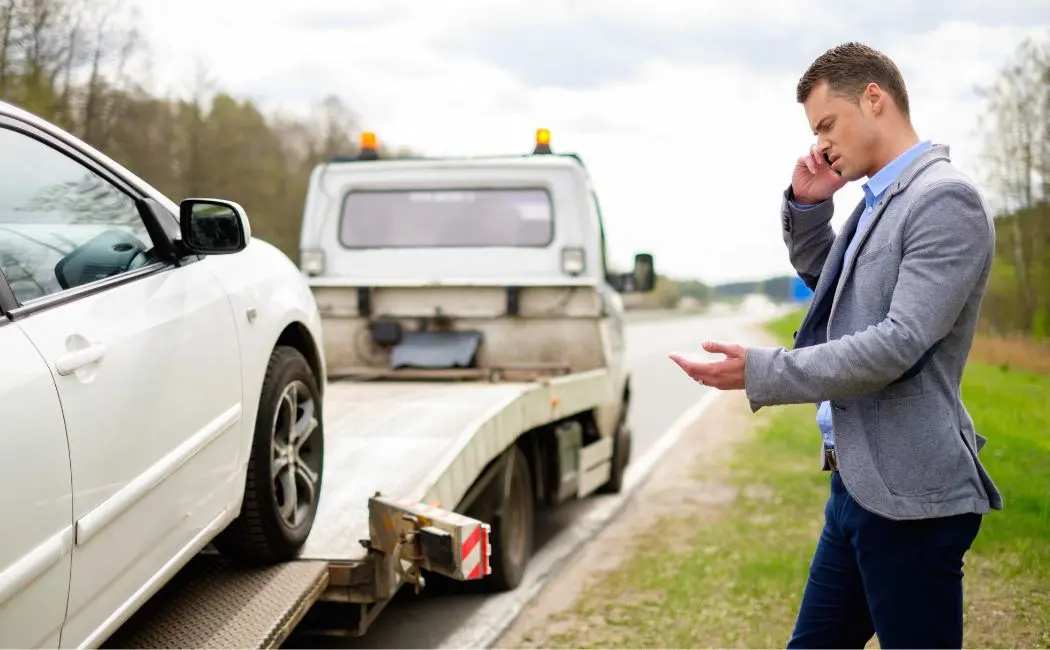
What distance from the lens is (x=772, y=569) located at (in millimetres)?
6109

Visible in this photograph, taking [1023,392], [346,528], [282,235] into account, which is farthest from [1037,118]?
[282,235]

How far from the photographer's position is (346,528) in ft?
14.0

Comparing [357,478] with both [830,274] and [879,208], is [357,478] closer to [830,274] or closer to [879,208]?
[830,274]

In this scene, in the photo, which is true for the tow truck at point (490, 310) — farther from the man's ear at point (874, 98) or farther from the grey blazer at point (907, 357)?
the man's ear at point (874, 98)

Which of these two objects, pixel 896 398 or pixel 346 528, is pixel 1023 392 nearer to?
pixel 346 528

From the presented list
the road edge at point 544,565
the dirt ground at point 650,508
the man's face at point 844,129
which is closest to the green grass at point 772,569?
the dirt ground at point 650,508

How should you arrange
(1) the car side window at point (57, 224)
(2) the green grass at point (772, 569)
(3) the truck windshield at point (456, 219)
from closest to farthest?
1. (1) the car side window at point (57, 224)
2. (2) the green grass at point (772, 569)
3. (3) the truck windshield at point (456, 219)

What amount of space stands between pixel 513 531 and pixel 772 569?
1461mm

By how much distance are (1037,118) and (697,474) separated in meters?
7.48

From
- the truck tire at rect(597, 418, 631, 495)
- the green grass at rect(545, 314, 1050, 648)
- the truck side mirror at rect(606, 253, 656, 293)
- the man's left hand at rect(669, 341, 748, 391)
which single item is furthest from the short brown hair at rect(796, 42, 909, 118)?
the truck tire at rect(597, 418, 631, 495)

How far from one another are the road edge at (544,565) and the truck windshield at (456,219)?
208 centimetres

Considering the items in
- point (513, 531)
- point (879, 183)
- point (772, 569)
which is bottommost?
point (772, 569)

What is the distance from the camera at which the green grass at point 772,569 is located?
200 inches

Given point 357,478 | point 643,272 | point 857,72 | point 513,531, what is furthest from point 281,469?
point 643,272
